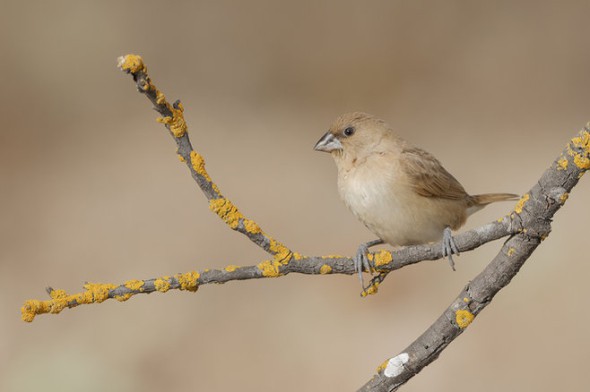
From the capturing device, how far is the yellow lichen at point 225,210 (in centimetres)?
214

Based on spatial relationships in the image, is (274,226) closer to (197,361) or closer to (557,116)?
(197,361)

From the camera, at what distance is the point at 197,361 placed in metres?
5.41

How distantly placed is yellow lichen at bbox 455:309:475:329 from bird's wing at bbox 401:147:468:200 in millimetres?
1422

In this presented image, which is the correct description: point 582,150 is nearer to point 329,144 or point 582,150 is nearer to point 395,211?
point 395,211

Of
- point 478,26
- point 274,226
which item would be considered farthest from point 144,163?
point 478,26

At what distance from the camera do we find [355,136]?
3701 millimetres

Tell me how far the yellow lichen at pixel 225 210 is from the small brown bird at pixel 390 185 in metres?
1.30

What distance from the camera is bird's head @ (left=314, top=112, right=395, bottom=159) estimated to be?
12.1ft

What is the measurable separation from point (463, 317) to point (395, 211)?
131cm

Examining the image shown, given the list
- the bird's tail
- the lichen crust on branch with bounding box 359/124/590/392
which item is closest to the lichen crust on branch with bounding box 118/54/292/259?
the lichen crust on branch with bounding box 359/124/590/392

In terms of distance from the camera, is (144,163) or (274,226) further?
(144,163)

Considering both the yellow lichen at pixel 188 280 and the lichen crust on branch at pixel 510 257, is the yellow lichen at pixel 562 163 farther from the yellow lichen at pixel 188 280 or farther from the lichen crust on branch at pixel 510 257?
the yellow lichen at pixel 188 280

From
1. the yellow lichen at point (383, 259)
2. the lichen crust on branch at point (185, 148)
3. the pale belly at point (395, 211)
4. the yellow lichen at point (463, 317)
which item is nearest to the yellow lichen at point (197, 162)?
the lichen crust on branch at point (185, 148)

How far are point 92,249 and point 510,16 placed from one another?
3.61 meters
